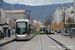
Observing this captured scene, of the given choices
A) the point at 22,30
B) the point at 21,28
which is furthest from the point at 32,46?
the point at 21,28

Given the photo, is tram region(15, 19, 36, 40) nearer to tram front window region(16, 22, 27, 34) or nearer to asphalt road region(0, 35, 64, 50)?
tram front window region(16, 22, 27, 34)

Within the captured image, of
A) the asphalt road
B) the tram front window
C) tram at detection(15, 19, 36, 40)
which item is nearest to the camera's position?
the asphalt road

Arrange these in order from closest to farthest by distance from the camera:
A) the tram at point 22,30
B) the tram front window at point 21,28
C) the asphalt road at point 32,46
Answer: the asphalt road at point 32,46 → the tram at point 22,30 → the tram front window at point 21,28

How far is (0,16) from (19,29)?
42323 mm

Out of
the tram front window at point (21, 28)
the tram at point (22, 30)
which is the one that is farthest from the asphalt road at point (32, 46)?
the tram front window at point (21, 28)

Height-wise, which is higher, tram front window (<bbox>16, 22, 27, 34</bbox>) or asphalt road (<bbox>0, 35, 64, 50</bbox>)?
tram front window (<bbox>16, 22, 27, 34</bbox>)

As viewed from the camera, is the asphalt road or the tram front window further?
the tram front window

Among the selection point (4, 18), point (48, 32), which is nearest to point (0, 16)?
point (4, 18)

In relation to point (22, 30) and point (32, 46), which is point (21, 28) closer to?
point (22, 30)

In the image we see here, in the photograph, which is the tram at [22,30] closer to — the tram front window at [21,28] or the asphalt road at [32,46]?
the tram front window at [21,28]

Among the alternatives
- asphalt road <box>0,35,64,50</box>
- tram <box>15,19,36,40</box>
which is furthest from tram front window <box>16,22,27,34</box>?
asphalt road <box>0,35,64,50</box>

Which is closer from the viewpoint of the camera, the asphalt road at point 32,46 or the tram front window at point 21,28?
the asphalt road at point 32,46

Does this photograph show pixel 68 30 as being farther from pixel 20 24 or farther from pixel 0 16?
pixel 0 16

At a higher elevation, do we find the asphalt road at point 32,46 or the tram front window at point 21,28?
the tram front window at point 21,28
